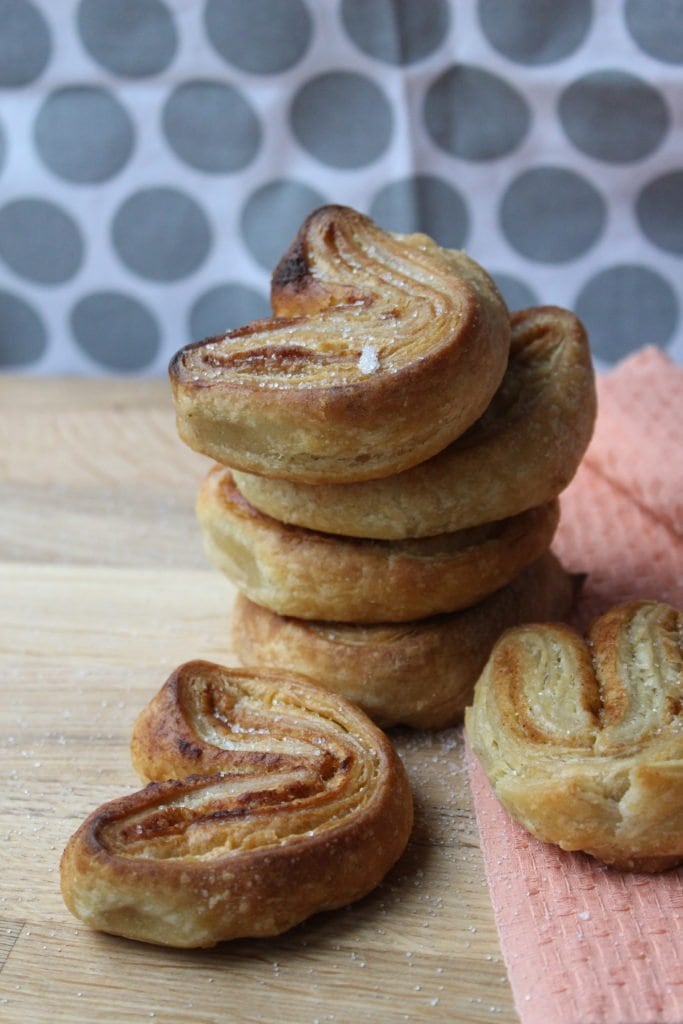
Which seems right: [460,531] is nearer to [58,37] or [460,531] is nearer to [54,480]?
[54,480]

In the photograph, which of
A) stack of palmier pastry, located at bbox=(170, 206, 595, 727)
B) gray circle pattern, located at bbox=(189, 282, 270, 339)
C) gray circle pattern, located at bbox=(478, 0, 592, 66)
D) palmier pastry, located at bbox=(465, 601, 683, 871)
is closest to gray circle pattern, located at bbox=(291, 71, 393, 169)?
gray circle pattern, located at bbox=(478, 0, 592, 66)

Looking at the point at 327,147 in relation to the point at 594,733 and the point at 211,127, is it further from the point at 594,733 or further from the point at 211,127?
the point at 594,733

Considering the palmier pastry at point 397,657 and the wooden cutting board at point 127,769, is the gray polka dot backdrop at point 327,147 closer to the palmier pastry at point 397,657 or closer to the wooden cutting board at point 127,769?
the wooden cutting board at point 127,769

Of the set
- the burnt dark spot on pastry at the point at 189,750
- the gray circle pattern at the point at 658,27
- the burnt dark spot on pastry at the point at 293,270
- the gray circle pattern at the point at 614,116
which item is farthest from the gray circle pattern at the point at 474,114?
the burnt dark spot on pastry at the point at 189,750

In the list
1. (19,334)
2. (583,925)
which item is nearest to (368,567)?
(583,925)

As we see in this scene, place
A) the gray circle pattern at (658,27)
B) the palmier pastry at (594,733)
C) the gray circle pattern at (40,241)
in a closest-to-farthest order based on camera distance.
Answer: the palmier pastry at (594,733)
the gray circle pattern at (658,27)
the gray circle pattern at (40,241)

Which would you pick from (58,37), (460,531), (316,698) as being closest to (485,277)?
(460,531)
